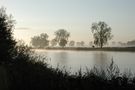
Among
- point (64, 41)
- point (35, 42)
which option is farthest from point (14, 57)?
point (35, 42)

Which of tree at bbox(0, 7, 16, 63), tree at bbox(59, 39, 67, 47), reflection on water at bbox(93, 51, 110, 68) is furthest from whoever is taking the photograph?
tree at bbox(59, 39, 67, 47)

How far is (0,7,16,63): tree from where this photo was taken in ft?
57.2

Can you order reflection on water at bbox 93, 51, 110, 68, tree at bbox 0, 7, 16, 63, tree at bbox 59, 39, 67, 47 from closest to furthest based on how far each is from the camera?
tree at bbox 0, 7, 16, 63
reflection on water at bbox 93, 51, 110, 68
tree at bbox 59, 39, 67, 47

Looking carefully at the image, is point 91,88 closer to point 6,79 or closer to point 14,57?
point 6,79

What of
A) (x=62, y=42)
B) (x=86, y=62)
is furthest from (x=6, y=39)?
(x=62, y=42)

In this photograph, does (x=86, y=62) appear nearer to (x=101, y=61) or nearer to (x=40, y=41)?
(x=101, y=61)

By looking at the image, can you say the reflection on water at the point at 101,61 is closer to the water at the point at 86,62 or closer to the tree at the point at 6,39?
the water at the point at 86,62

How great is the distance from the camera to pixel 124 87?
9695mm

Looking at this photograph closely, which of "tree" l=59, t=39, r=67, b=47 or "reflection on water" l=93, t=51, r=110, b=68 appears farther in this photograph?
"tree" l=59, t=39, r=67, b=47

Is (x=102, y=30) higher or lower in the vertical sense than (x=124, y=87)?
higher

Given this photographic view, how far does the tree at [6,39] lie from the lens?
1743cm

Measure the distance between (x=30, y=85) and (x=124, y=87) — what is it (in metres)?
3.31

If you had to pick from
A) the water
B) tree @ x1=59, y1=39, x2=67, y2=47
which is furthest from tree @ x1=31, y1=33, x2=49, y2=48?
the water

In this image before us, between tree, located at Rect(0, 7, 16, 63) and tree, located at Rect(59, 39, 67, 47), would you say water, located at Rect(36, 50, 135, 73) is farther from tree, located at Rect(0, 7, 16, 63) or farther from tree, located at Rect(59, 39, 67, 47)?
tree, located at Rect(59, 39, 67, 47)
